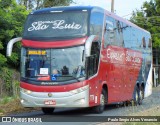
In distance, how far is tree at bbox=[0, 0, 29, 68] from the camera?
28422 millimetres

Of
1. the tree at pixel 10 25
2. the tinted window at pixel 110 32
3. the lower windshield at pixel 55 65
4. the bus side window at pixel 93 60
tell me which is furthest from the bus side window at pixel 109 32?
the tree at pixel 10 25

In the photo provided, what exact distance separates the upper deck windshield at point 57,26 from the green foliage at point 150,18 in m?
36.4

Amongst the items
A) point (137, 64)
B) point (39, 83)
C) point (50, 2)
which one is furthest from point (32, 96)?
point (50, 2)

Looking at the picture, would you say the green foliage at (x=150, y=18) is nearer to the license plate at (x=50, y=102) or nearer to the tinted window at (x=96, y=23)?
the tinted window at (x=96, y=23)

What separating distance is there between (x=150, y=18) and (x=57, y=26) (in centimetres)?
3884

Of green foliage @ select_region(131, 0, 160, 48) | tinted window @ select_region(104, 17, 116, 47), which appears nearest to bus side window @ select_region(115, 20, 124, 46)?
tinted window @ select_region(104, 17, 116, 47)

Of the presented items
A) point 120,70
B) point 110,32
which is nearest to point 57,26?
point 110,32

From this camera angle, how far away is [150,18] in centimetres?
5434

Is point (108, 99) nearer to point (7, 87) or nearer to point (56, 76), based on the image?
point (56, 76)

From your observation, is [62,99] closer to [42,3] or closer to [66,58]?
[66,58]

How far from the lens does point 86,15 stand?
1691 centimetres

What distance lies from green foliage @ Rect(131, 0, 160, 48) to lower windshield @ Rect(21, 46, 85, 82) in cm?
3712

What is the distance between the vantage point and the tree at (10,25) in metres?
28.4

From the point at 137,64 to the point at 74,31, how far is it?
25.5ft
